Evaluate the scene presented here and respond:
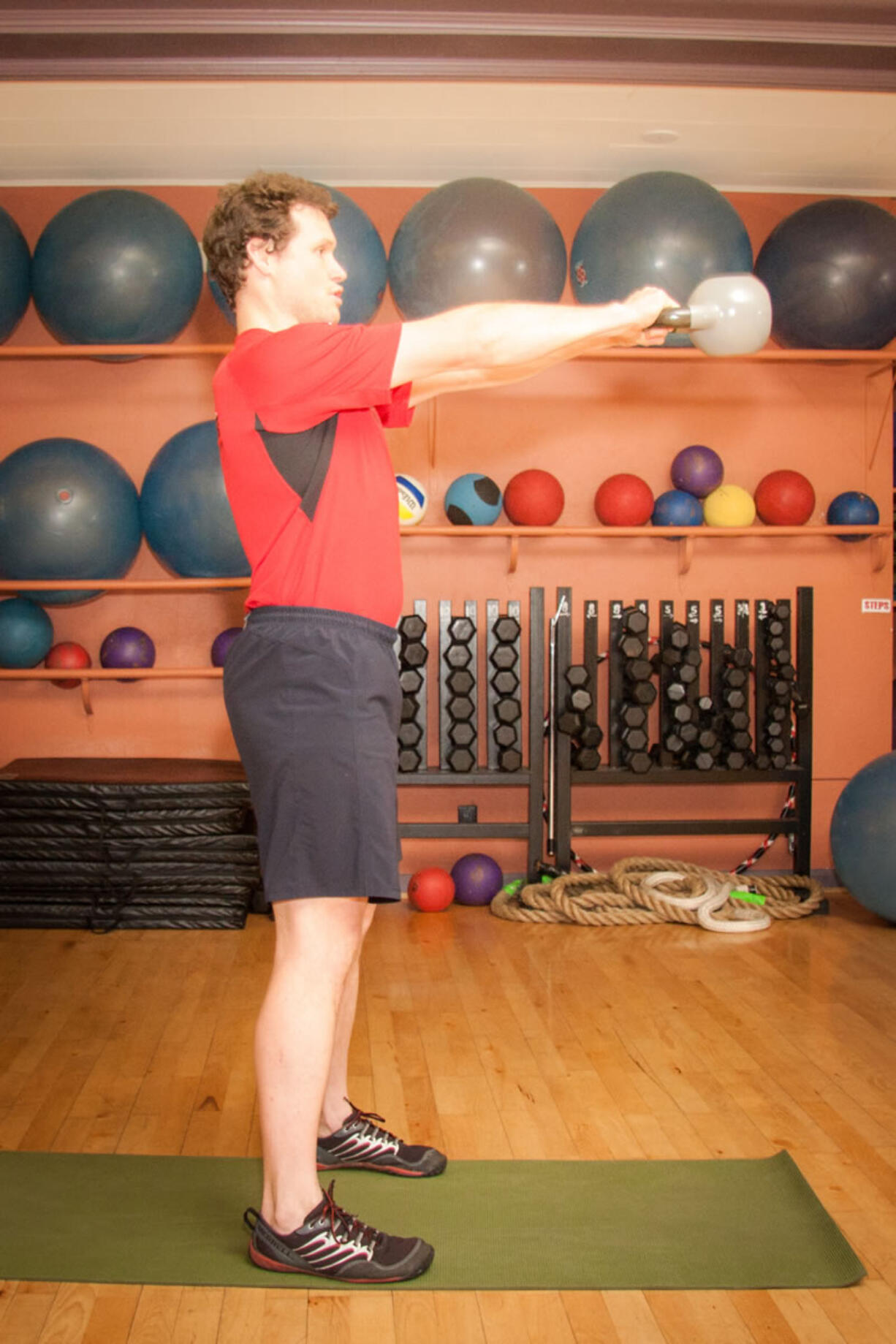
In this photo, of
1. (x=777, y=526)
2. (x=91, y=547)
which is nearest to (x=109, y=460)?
(x=91, y=547)

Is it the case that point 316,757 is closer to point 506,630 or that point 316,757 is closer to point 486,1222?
point 486,1222

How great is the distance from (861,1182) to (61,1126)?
155cm

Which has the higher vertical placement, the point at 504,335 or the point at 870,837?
the point at 504,335

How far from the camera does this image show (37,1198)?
7.08 ft

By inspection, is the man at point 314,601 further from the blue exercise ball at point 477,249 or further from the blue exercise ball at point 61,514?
the blue exercise ball at point 61,514

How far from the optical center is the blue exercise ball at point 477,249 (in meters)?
3.87

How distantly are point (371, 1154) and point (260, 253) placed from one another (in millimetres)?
1560

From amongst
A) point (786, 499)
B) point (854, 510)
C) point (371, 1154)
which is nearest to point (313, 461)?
point (371, 1154)

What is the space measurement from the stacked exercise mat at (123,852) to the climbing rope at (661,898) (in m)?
0.96

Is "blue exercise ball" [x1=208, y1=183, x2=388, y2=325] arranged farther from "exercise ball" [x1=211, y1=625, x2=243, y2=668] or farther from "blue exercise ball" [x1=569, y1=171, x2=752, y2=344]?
"exercise ball" [x1=211, y1=625, x2=243, y2=668]

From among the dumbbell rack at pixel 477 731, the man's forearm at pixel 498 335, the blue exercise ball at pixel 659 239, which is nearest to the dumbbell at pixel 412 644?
the dumbbell rack at pixel 477 731

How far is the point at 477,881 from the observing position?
4.45m

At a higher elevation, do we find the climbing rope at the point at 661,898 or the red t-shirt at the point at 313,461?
the red t-shirt at the point at 313,461

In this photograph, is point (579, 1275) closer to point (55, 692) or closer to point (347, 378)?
point (347, 378)
